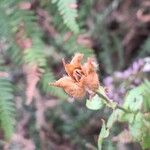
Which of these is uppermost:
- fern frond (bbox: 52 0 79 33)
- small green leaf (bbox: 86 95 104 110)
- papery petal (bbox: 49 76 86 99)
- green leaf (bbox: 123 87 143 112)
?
fern frond (bbox: 52 0 79 33)

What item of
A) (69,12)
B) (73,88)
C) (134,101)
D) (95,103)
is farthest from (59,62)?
(73,88)

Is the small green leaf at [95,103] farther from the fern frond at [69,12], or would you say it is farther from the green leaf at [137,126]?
the fern frond at [69,12]

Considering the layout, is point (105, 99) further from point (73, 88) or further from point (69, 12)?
point (69, 12)

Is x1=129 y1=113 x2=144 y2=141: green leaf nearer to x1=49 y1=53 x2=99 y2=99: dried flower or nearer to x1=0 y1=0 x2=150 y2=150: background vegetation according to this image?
x1=0 y1=0 x2=150 y2=150: background vegetation

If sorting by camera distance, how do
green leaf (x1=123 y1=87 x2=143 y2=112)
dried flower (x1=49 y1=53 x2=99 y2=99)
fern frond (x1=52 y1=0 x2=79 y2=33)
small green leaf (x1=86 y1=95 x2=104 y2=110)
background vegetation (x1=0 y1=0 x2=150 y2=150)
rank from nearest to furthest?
dried flower (x1=49 y1=53 x2=99 y2=99) < small green leaf (x1=86 y1=95 x2=104 y2=110) < green leaf (x1=123 y1=87 x2=143 y2=112) < fern frond (x1=52 y1=0 x2=79 y2=33) < background vegetation (x1=0 y1=0 x2=150 y2=150)

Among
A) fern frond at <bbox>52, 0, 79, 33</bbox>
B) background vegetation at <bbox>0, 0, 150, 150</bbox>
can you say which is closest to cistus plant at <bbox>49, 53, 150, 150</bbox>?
background vegetation at <bbox>0, 0, 150, 150</bbox>

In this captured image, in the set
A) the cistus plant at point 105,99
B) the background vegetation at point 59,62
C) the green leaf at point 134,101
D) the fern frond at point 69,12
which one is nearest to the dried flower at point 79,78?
the cistus plant at point 105,99
